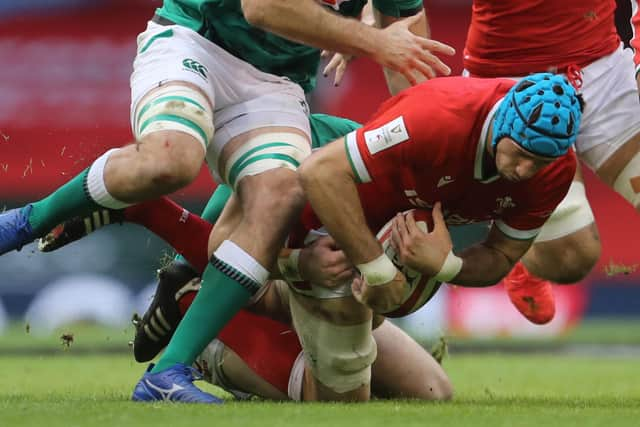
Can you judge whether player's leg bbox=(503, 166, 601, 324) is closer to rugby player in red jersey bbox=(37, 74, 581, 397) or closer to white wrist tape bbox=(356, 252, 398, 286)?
rugby player in red jersey bbox=(37, 74, 581, 397)

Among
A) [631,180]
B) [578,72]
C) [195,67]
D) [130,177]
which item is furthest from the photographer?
[578,72]

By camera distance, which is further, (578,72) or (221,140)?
(578,72)

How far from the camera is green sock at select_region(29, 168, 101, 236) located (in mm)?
4594

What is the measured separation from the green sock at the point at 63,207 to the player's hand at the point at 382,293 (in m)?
0.97

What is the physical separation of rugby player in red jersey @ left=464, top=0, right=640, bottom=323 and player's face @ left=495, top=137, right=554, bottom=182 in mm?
1663

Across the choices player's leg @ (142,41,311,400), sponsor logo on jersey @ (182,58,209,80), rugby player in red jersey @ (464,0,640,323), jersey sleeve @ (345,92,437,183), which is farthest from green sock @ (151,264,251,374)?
rugby player in red jersey @ (464,0,640,323)

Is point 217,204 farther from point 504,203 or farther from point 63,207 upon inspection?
point 504,203

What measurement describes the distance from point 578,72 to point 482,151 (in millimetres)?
1724

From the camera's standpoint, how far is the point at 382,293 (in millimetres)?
4336

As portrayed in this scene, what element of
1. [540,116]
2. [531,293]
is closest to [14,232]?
[540,116]

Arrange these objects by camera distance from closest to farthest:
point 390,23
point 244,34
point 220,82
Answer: point 220,82 < point 244,34 < point 390,23

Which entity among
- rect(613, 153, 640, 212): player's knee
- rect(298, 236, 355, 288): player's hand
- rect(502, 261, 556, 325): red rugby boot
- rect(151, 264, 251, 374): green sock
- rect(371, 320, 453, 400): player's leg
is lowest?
rect(502, 261, 556, 325): red rugby boot

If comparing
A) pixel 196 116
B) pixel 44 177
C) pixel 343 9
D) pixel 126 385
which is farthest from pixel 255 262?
pixel 44 177

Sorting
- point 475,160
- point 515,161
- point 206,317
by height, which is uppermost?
point 515,161
